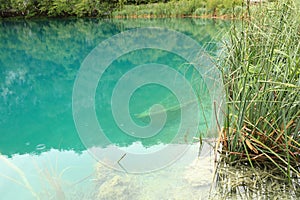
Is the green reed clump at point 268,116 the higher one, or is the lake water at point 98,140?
the green reed clump at point 268,116

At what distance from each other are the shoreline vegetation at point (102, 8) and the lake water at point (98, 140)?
7796 mm

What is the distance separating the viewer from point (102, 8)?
17188 millimetres

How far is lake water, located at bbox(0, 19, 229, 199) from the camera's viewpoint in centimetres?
206

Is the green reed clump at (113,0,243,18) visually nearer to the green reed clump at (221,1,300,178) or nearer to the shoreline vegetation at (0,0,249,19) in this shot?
the shoreline vegetation at (0,0,249,19)

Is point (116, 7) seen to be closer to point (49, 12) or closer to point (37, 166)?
point (49, 12)

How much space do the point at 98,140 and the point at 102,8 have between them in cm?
1542

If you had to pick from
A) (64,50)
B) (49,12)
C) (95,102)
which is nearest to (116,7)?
(49,12)

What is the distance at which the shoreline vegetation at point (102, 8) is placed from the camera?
46.0 ft

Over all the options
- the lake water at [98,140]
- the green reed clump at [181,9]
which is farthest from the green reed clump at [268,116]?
the green reed clump at [181,9]

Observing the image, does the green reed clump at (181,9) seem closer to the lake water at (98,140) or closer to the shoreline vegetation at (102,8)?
the shoreline vegetation at (102,8)

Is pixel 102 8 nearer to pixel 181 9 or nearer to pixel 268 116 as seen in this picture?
pixel 181 9

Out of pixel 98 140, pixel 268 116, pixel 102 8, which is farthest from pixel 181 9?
pixel 268 116

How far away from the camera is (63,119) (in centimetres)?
403

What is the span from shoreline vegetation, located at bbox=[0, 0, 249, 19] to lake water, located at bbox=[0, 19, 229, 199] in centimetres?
780
